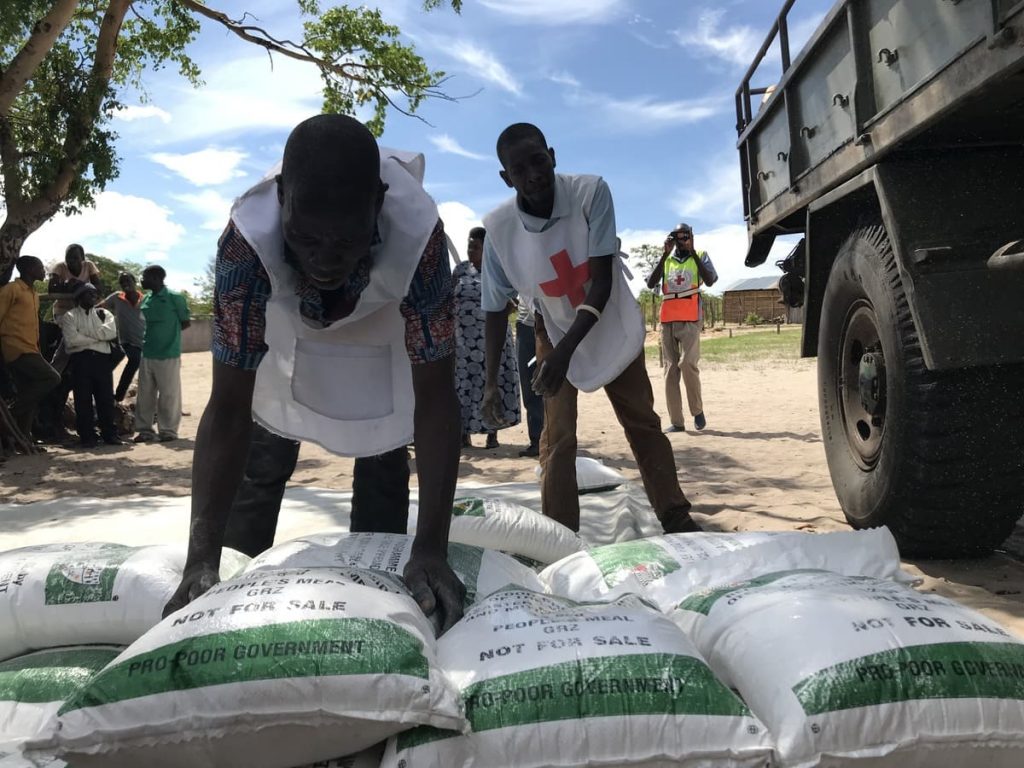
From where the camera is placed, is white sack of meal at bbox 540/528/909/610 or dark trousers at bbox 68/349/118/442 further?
dark trousers at bbox 68/349/118/442

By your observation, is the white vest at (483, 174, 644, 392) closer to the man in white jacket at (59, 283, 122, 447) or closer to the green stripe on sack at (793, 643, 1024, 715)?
the green stripe on sack at (793, 643, 1024, 715)

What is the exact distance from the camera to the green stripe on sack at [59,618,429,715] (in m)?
1.24

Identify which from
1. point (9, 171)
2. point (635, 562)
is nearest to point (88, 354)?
point (9, 171)

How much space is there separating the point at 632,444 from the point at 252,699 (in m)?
2.12

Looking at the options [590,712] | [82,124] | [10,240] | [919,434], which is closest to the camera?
[590,712]

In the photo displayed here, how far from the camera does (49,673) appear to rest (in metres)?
1.61

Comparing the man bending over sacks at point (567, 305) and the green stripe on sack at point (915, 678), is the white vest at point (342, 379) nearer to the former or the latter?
the man bending over sacks at point (567, 305)

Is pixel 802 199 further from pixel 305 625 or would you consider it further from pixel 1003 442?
pixel 305 625

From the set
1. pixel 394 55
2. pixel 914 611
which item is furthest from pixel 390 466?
pixel 394 55

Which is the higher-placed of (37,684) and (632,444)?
(632,444)

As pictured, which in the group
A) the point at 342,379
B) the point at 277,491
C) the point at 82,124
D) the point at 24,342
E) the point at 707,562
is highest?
the point at 82,124

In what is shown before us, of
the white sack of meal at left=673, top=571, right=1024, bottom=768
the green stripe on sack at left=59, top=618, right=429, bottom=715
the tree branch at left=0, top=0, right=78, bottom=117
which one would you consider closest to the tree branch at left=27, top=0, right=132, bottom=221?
the tree branch at left=0, top=0, right=78, bottom=117

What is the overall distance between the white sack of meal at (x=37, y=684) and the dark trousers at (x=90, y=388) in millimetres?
5521

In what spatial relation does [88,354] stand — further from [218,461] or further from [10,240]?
[218,461]
